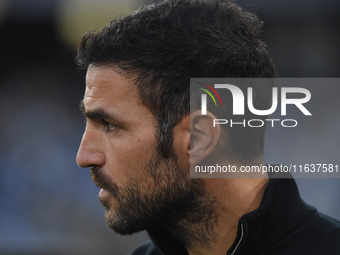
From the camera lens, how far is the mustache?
1989 mm

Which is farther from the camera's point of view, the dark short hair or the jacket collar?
the dark short hair

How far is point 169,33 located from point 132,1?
444 centimetres

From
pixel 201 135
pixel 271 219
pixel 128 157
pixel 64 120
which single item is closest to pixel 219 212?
pixel 271 219

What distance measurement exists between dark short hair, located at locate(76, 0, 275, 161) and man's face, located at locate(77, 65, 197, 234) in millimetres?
46

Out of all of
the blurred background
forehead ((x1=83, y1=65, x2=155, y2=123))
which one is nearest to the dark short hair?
forehead ((x1=83, y1=65, x2=155, y2=123))

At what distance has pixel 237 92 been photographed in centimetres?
203

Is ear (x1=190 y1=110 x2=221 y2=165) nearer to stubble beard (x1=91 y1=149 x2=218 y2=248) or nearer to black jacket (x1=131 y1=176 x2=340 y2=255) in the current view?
stubble beard (x1=91 y1=149 x2=218 y2=248)

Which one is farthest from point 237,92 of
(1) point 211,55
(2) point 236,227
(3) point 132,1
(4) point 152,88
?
(3) point 132,1

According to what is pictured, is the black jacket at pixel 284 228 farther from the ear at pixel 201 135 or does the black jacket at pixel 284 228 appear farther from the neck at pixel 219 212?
the ear at pixel 201 135

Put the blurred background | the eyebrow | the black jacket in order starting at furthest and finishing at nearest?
1. the blurred background
2. the eyebrow
3. the black jacket

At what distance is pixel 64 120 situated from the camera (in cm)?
732

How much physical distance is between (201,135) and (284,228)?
459mm

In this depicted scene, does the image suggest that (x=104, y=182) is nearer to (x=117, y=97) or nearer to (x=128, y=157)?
(x=128, y=157)

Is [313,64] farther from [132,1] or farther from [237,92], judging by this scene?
[237,92]
